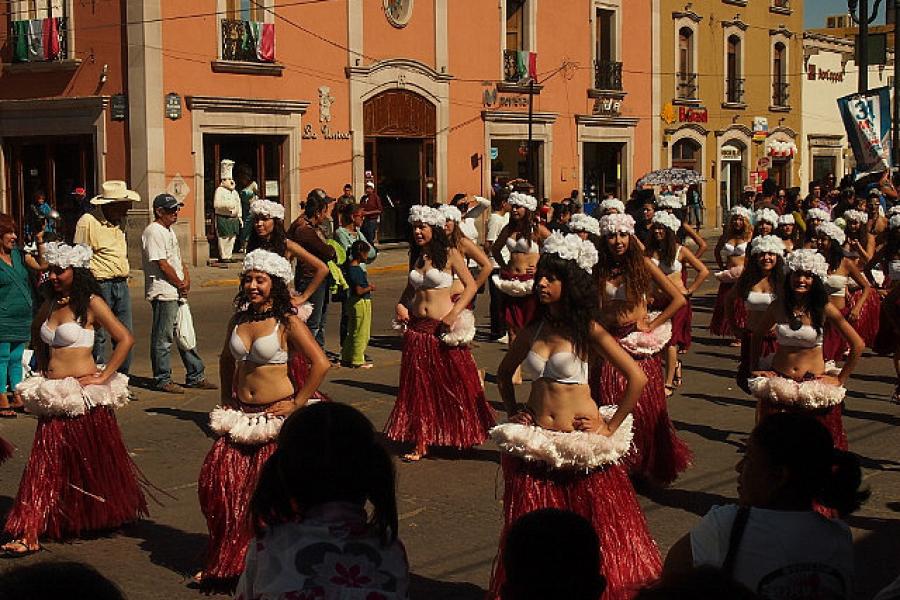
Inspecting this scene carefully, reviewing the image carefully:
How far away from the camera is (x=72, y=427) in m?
7.49

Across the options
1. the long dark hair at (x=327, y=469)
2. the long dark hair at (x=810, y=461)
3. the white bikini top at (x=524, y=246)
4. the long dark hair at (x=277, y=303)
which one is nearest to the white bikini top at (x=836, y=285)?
the white bikini top at (x=524, y=246)

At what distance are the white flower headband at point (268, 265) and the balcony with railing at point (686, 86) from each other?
117 ft

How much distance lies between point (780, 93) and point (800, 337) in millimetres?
40505

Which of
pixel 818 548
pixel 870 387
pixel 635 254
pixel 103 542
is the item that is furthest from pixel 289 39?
pixel 818 548

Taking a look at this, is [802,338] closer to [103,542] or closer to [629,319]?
[629,319]

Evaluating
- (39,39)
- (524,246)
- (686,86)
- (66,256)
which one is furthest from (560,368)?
(686,86)

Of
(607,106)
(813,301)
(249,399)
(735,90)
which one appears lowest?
(249,399)

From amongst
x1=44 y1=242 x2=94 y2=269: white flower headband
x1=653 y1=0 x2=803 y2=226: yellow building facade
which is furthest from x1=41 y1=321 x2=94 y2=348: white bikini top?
x1=653 y1=0 x2=803 y2=226: yellow building facade

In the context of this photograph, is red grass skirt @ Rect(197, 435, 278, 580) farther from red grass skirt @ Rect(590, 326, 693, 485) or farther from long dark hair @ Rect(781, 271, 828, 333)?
long dark hair @ Rect(781, 271, 828, 333)

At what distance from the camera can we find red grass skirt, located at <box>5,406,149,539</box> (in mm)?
7359

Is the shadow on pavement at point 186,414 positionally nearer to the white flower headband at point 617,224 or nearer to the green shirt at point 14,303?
the green shirt at point 14,303

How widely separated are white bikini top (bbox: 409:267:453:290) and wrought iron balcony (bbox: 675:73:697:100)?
32623mm

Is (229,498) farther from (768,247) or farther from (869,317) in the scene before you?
(869,317)

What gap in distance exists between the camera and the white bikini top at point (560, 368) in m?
6.34
